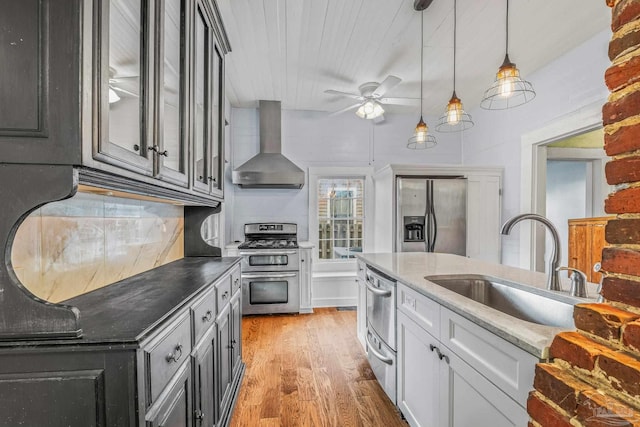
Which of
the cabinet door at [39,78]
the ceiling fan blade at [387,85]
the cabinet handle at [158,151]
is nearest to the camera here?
the cabinet door at [39,78]

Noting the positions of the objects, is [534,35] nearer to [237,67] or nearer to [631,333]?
[237,67]

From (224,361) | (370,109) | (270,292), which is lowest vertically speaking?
(270,292)

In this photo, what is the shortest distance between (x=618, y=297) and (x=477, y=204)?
361cm

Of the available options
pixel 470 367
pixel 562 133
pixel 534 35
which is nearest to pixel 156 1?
pixel 470 367

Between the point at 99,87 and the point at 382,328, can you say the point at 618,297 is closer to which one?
the point at 99,87

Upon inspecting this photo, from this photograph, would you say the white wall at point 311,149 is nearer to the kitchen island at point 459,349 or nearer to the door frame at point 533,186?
the door frame at point 533,186

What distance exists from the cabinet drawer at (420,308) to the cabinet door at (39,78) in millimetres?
1518

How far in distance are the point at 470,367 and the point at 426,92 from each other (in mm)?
3494

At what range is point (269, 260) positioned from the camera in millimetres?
3984

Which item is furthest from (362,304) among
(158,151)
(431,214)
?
(158,151)

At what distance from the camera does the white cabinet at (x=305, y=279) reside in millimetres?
4051

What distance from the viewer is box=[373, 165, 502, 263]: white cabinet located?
153 inches

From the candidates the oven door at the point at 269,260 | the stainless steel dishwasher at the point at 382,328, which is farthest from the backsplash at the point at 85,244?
the oven door at the point at 269,260

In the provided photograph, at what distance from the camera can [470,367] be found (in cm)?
122
